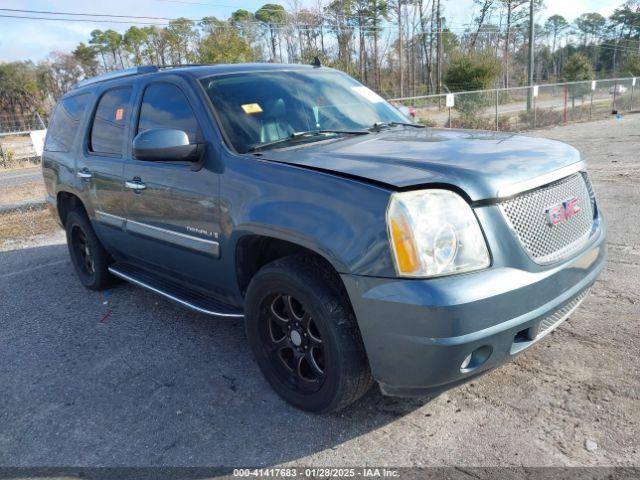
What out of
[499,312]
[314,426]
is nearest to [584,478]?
[499,312]

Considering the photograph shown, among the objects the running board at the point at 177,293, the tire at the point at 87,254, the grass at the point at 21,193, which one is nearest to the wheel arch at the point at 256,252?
the running board at the point at 177,293

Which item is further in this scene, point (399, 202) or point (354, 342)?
point (354, 342)

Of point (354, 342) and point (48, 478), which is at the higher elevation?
point (354, 342)

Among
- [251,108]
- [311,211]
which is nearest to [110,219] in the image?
[251,108]

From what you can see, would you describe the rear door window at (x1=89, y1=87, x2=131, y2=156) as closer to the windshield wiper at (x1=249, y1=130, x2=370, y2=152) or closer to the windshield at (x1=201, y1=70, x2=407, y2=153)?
the windshield at (x1=201, y1=70, x2=407, y2=153)

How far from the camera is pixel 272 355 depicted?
3.14m

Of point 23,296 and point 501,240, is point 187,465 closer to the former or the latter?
point 501,240

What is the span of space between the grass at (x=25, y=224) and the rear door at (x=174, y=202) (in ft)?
15.3

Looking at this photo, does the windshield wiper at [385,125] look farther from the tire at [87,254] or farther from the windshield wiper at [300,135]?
the tire at [87,254]

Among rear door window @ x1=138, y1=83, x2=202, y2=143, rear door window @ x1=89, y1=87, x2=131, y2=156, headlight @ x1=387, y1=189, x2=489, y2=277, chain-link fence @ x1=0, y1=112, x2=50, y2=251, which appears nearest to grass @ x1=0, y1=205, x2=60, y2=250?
chain-link fence @ x1=0, y1=112, x2=50, y2=251

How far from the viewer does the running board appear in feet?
11.4

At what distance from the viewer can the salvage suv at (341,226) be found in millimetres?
2352

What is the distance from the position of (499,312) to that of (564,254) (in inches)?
24.2

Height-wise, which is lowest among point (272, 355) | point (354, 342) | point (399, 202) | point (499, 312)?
point (272, 355)
